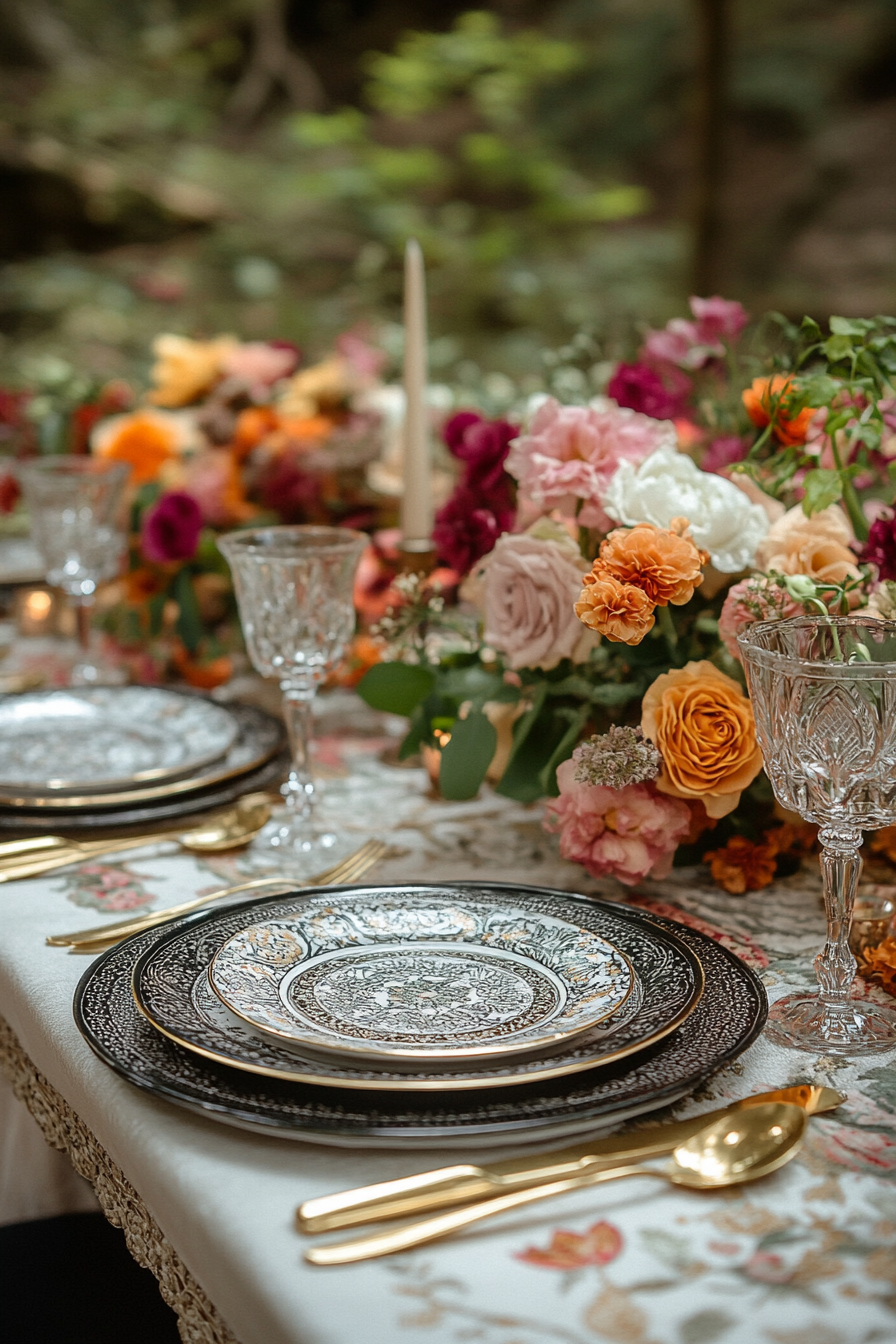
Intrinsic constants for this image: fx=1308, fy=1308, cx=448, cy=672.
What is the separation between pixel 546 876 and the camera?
36.3 inches

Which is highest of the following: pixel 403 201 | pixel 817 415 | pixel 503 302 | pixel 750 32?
pixel 750 32

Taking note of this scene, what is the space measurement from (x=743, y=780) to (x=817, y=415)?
0.31 m

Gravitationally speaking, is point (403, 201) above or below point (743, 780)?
above

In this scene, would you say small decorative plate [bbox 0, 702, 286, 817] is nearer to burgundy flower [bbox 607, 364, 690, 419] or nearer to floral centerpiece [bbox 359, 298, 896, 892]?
floral centerpiece [bbox 359, 298, 896, 892]

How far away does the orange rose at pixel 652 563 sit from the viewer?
0.78m

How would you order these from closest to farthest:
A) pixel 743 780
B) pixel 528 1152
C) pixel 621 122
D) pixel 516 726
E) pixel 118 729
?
pixel 528 1152
pixel 743 780
pixel 516 726
pixel 118 729
pixel 621 122

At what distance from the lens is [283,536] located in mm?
1050

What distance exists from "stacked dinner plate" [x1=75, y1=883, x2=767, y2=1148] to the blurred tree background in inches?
173

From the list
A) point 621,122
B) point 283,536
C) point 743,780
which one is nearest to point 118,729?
point 283,536

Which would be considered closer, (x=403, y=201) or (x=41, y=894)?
(x=41, y=894)

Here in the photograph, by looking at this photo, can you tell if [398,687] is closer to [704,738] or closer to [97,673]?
[704,738]

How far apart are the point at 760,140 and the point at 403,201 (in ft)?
5.08

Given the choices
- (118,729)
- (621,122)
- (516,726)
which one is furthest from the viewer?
(621,122)

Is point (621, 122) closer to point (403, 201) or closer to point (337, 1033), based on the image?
point (403, 201)
